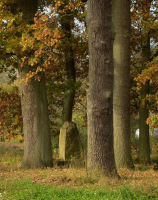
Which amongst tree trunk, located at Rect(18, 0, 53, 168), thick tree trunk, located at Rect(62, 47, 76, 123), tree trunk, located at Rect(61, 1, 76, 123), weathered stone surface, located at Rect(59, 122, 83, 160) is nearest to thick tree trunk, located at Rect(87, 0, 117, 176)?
tree trunk, located at Rect(18, 0, 53, 168)

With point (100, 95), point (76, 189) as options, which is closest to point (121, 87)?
point (100, 95)

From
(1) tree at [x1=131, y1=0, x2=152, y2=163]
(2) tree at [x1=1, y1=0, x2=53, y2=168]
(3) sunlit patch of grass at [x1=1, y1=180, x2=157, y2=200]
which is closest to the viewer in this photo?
(3) sunlit patch of grass at [x1=1, y1=180, x2=157, y2=200]

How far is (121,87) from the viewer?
33.8 ft

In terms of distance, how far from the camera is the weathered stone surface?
14.1 metres

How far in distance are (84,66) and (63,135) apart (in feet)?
12.4

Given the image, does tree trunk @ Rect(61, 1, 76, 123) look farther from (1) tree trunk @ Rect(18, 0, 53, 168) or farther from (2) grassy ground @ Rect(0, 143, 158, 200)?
(2) grassy ground @ Rect(0, 143, 158, 200)

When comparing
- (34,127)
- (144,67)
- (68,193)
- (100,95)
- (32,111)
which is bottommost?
(68,193)

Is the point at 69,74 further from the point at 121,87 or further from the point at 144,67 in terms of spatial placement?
the point at 121,87

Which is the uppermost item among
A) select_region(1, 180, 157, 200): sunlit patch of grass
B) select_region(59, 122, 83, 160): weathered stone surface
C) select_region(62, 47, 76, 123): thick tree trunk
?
select_region(62, 47, 76, 123): thick tree trunk

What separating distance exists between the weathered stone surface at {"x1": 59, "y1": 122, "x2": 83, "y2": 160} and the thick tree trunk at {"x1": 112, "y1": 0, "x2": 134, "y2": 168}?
172 inches

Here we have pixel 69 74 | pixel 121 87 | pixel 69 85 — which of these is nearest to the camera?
pixel 121 87

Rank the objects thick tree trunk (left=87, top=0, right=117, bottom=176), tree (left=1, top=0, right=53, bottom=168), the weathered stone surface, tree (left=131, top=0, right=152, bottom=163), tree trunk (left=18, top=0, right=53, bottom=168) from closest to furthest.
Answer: thick tree trunk (left=87, top=0, right=117, bottom=176) → tree (left=1, top=0, right=53, bottom=168) → tree trunk (left=18, top=0, right=53, bottom=168) → tree (left=131, top=0, right=152, bottom=163) → the weathered stone surface

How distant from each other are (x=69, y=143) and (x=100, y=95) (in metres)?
7.30

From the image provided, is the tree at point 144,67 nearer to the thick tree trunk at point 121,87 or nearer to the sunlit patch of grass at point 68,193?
the thick tree trunk at point 121,87
